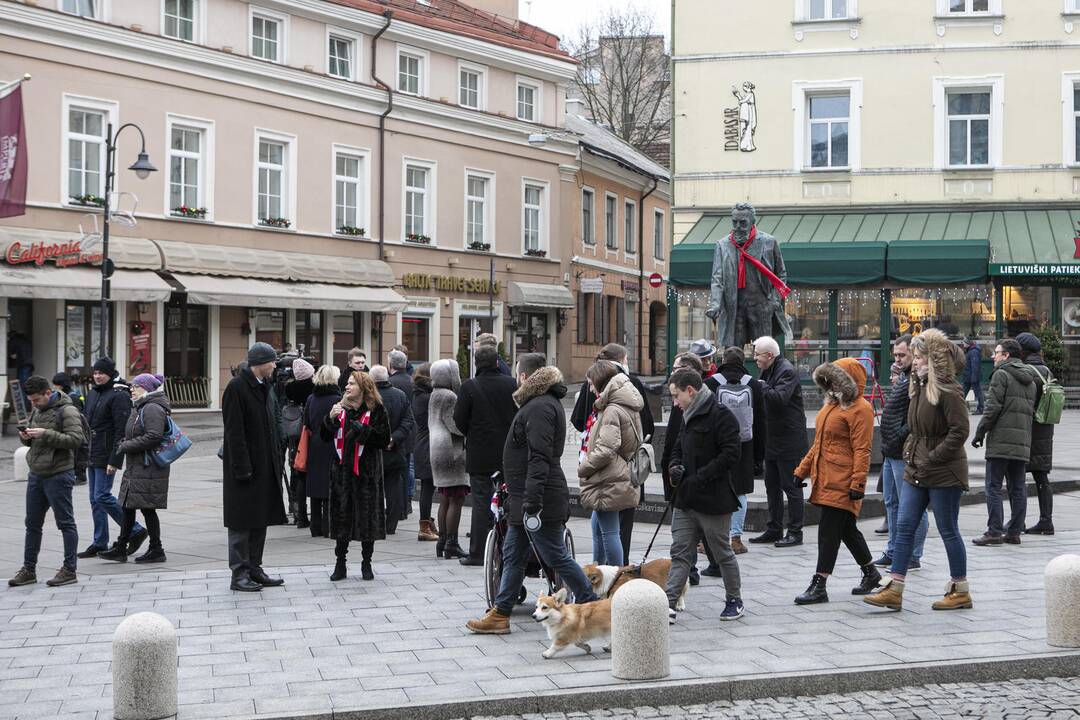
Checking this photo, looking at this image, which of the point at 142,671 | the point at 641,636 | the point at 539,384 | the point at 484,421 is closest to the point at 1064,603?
the point at 641,636

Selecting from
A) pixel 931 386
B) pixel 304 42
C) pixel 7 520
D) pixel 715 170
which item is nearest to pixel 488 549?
pixel 931 386

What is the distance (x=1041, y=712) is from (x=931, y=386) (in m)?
2.51

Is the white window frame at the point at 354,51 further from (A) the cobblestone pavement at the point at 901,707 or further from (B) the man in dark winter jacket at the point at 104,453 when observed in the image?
(A) the cobblestone pavement at the point at 901,707

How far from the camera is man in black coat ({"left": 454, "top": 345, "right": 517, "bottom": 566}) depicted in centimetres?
987

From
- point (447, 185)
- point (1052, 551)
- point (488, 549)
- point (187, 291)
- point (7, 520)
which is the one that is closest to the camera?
point (488, 549)

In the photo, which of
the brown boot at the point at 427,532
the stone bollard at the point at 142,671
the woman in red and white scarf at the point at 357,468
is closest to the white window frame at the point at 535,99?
the brown boot at the point at 427,532

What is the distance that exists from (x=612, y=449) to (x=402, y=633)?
1818 mm

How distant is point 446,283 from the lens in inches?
1426

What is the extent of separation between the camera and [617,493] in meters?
8.73

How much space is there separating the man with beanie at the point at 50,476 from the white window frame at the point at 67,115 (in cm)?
1824

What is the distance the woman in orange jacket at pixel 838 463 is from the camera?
8.58 meters

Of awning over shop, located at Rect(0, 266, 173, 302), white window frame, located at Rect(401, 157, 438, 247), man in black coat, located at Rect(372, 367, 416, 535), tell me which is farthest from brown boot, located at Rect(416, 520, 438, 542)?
white window frame, located at Rect(401, 157, 438, 247)

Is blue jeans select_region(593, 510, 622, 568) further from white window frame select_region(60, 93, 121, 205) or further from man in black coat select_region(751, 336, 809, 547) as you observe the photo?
white window frame select_region(60, 93, 121, 205)

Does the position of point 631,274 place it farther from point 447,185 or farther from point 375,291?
point 375,291
